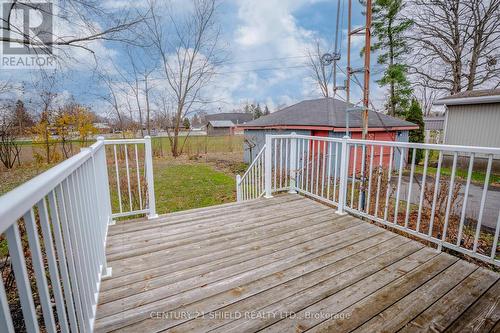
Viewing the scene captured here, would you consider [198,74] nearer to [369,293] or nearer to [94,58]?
[94,58]

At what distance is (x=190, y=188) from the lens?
727 centimetres

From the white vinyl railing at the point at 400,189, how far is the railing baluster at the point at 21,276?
2.55 metres

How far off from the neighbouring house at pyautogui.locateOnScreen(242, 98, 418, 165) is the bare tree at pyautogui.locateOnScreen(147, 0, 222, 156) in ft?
16.4

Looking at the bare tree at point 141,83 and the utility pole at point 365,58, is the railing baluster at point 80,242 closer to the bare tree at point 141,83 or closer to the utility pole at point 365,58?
the utility pole at point 365,58

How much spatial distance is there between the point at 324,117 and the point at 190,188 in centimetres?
549

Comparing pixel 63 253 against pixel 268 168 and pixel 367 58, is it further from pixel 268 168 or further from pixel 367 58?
pixel 367 58

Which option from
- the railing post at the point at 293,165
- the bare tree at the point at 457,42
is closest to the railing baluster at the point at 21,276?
the railing post at the point at 293,165

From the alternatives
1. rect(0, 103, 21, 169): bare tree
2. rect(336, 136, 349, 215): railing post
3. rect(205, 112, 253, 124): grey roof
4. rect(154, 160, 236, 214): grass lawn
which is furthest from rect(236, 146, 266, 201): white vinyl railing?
rect(205, 112, 253, 124): grey roof

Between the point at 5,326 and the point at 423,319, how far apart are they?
1989 mm

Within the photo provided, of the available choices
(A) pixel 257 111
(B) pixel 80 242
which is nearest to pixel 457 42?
(B) pixel 80 242

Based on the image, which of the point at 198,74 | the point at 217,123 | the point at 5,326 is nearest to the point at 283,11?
the point at 198,74

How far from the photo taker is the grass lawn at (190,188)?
A: 19.3 feet

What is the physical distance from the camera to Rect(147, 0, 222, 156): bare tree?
13.1 m

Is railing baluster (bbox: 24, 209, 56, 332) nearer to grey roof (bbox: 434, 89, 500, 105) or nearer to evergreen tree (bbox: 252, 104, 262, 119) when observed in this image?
grey roof (bbox: 434, 89, 500, 105)
